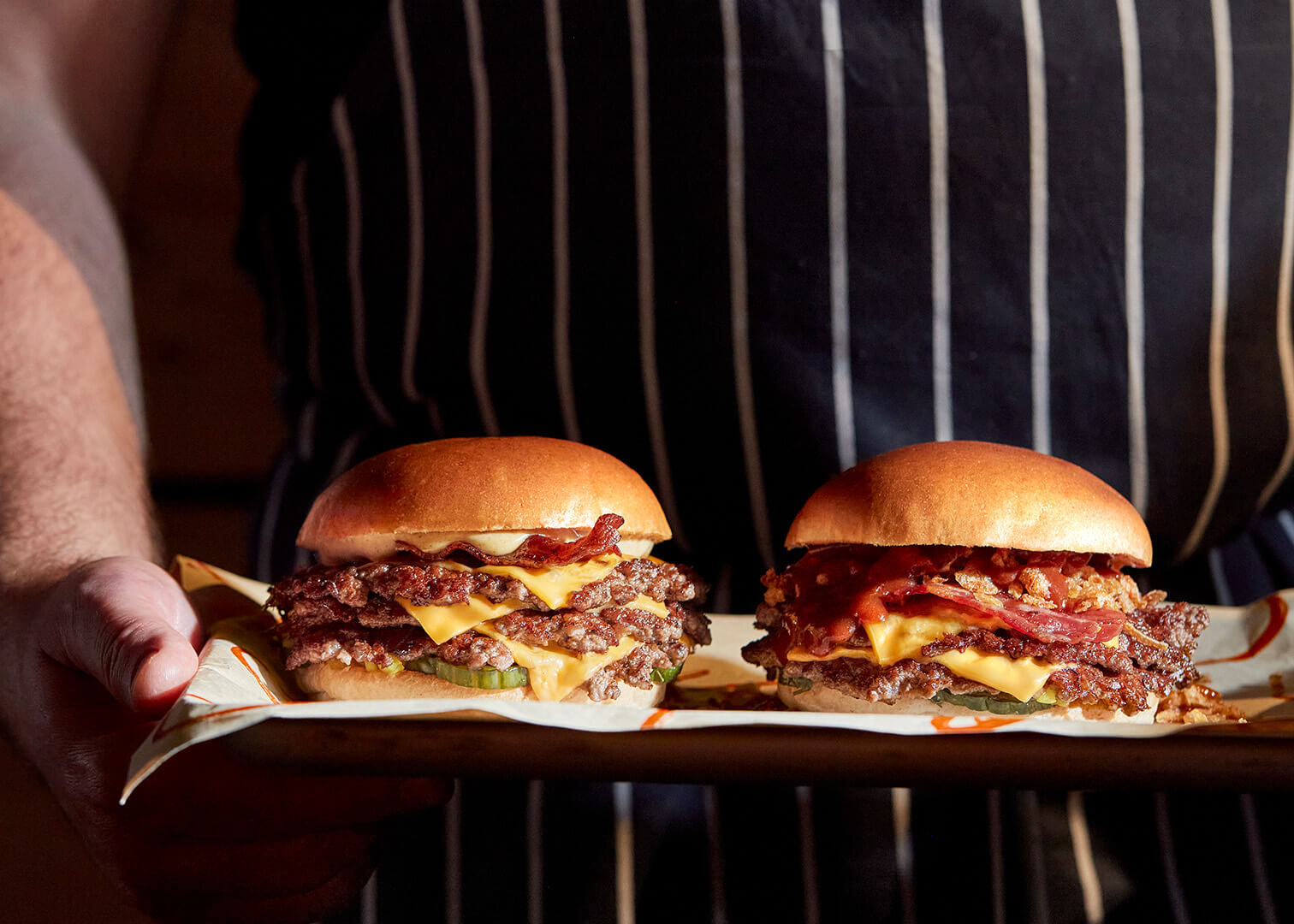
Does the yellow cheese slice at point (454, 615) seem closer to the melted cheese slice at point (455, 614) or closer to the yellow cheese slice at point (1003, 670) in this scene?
the melted cheese slice at point (455, 614)

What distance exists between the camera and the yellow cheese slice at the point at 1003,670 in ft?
4.65

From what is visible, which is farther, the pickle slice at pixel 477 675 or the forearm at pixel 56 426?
the forearm at pixel 56 426

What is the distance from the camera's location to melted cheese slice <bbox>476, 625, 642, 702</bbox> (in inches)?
58.2

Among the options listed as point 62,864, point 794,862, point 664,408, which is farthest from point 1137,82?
point 62,864

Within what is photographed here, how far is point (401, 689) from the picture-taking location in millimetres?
1514

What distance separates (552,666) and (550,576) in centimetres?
15

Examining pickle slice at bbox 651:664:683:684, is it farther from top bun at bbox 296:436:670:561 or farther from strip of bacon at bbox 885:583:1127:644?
strip of bacon at bbox 885:583:1127:644

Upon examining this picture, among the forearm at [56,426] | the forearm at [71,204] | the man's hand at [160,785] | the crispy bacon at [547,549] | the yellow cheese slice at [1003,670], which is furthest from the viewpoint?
the forearm at [71,204]

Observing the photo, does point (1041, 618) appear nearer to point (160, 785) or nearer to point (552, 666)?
point (552, 666)

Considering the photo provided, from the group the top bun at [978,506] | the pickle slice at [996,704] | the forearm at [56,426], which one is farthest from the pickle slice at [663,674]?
the forearm at [56,426]

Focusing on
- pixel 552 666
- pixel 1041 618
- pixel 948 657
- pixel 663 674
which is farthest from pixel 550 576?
pixel 1041 618

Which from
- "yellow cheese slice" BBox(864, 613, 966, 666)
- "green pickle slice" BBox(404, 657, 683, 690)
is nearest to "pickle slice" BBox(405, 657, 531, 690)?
"green pickle slice" BBox(404, 657, 683, 690)

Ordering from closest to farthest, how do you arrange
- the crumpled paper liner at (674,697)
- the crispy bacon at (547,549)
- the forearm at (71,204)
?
the crumpled paper liner at (674,697)
the crispy bacon at (547,549)
the forearm at (71,204)

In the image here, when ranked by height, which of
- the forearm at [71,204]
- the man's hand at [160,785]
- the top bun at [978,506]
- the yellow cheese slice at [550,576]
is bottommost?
the man's hand at [160,785]
